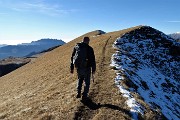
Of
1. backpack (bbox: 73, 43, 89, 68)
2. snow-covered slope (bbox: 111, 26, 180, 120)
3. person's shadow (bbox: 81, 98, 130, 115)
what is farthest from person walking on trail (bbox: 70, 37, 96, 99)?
snow-covered slope (bbox: 111, 26, 180, 120)

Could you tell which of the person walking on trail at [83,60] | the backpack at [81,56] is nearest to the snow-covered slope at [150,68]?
the person walking on trail at [83,60]

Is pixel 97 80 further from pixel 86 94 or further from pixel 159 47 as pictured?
pixel 159 47

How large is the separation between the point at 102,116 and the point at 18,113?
22.3 feet

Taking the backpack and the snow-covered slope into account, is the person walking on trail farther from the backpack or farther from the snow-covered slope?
the snow-covered slope

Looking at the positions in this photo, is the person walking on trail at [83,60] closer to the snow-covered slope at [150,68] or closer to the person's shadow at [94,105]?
the person's shadow at [94,105]

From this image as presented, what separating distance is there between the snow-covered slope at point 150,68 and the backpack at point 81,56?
12.5ft

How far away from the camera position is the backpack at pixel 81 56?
18.2 meters

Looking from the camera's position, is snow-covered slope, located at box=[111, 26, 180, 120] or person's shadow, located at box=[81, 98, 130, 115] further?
snow-covered slope, located at box=[111, 26, 180, 120]

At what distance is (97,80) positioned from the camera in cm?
2334

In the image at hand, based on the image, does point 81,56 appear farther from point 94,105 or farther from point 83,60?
point 94,105

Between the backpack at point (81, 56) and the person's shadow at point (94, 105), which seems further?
the backpack at point (81, 56)

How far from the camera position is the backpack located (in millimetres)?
18156

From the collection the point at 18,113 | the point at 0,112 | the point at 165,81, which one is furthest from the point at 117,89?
the point at 165,81

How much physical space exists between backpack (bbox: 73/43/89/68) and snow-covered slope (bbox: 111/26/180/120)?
3.82 m
